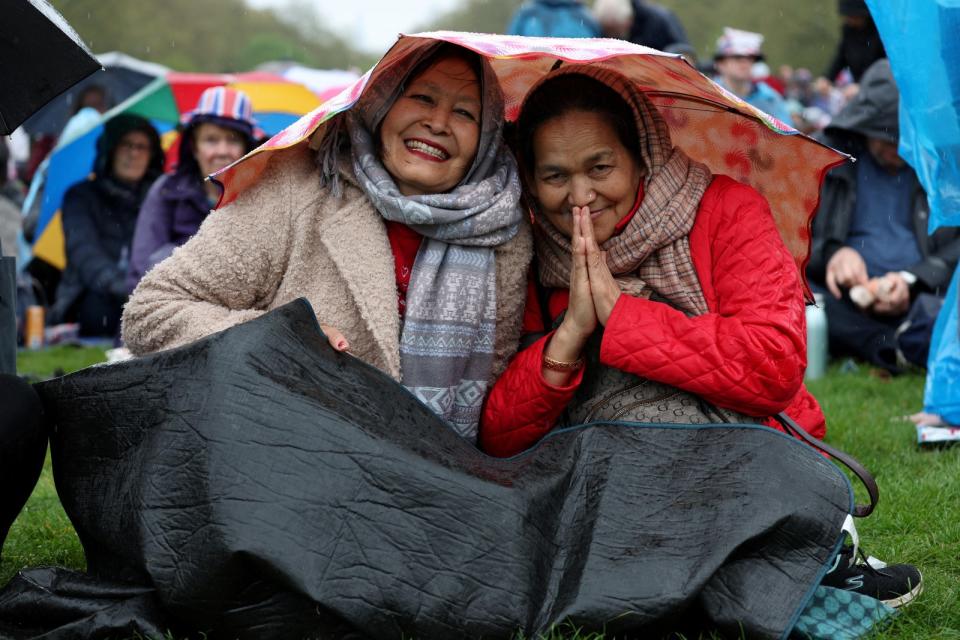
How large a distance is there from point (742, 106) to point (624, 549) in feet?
4.22

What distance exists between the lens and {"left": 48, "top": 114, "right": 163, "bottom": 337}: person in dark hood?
9.01 m

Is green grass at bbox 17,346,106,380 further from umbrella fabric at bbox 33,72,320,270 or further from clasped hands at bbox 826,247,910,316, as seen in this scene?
clasped hands at bbox 826,247,910,316

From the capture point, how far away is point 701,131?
3.65 metres

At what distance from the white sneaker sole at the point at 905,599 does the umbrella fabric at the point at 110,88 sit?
39.0 feet

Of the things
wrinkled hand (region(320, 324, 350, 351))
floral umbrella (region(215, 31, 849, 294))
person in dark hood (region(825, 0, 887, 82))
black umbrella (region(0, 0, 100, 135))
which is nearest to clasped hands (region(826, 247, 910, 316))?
Answer: person in dark hood (region(825, 0, 887, 82))

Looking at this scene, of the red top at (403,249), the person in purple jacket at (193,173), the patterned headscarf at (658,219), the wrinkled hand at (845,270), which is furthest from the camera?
the wrinkled hand at (845,270)

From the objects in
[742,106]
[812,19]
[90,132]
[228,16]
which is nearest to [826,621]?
[742,106]

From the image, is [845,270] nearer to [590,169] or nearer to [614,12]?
[614,12]

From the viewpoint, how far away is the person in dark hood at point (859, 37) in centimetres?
923

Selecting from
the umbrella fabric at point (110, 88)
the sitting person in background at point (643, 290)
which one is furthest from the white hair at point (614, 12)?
the umbrella fabric at point (110, 88)

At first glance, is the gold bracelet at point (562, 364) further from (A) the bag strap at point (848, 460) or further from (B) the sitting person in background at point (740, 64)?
(B) the sitting person in background at point (740, 64)

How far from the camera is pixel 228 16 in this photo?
4497 centimetres

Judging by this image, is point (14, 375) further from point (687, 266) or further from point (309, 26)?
point (309, 26)

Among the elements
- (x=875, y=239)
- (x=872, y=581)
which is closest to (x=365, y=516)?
(x=872, y=581)
